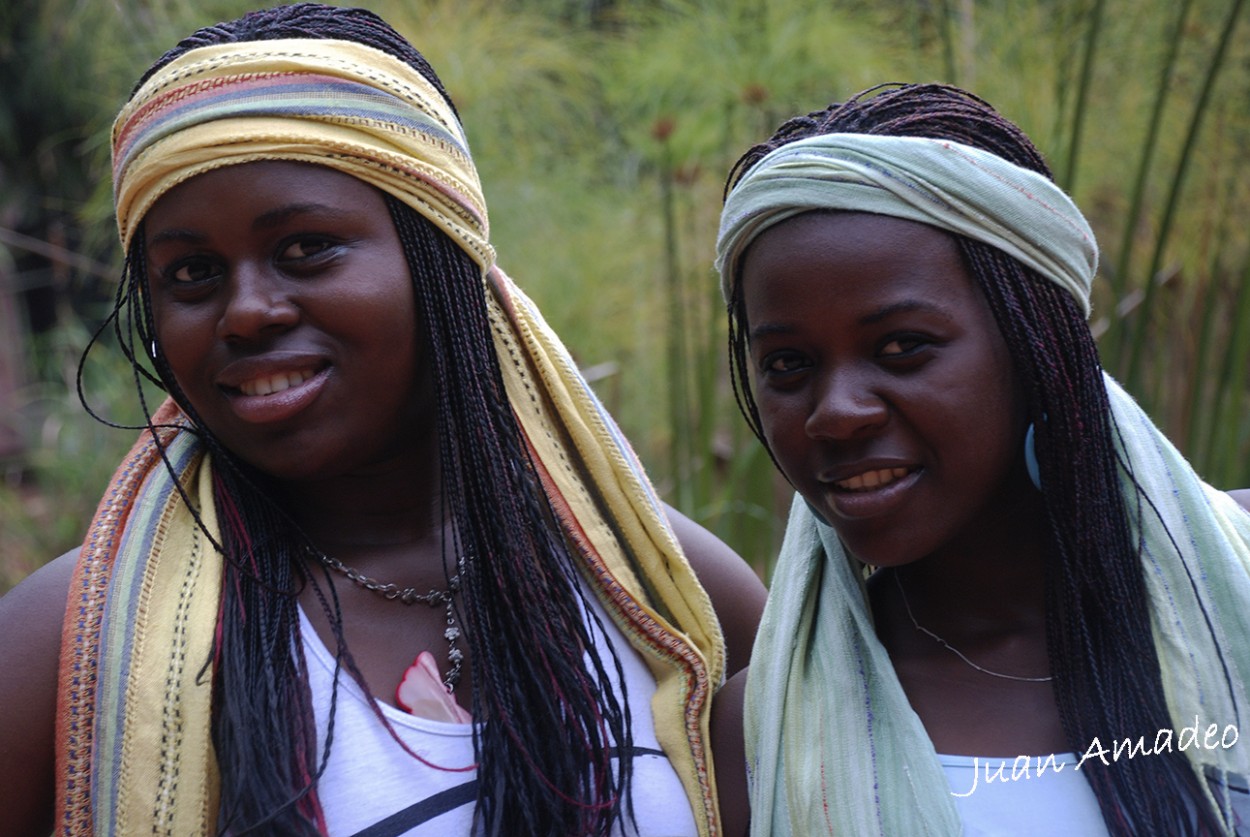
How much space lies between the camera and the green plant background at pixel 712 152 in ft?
9.36

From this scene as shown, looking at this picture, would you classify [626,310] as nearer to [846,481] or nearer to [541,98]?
[541,98]

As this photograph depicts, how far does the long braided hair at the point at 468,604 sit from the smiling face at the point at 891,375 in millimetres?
400

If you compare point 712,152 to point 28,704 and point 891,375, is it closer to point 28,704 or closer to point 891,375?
point 891,375

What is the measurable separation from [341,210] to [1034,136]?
72.6 inches

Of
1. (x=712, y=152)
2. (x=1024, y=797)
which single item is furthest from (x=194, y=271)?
(x=712, y=152)

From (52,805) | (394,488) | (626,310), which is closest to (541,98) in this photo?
(626,310)

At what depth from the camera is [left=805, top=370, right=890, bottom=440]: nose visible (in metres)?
1.43

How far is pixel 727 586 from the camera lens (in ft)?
6.37

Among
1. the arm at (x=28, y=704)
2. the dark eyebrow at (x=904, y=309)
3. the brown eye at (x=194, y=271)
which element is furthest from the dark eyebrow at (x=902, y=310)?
the arm at (x=28, y=704)

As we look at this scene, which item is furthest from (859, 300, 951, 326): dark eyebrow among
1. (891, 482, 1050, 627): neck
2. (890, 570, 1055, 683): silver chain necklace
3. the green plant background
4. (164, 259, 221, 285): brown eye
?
the green plant background

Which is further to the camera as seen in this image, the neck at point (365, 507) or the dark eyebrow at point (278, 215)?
the neck at point (365, 507)

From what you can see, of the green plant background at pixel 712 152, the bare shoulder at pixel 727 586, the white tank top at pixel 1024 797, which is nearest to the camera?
the white tank top at pixel 1024 797

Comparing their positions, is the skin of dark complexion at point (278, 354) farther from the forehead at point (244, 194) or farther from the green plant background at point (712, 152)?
the green plant background at point (712, 152)

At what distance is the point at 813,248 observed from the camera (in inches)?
57.4
